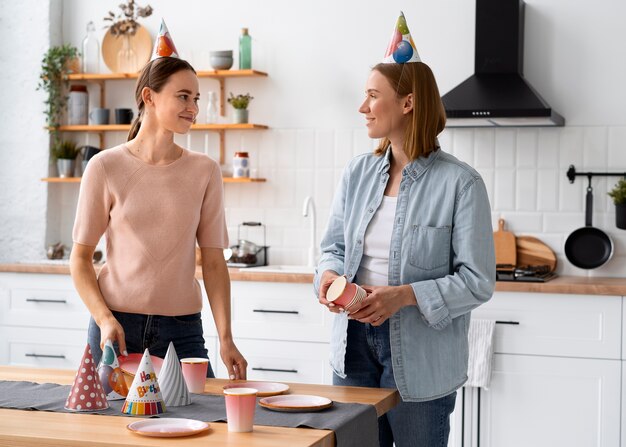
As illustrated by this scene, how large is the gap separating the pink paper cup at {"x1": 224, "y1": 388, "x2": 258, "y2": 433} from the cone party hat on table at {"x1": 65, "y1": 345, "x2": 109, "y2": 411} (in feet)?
1.10

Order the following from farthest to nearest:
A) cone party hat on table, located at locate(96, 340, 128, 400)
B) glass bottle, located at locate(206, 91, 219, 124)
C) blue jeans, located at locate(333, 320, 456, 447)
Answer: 1. glass bottle, located at locate(206, 91, 219, 124)
2. blue jeans, located at locate(333, 320, 456, 447)
3. cone party hat on table, located at locate(96, 340, 128, 400)

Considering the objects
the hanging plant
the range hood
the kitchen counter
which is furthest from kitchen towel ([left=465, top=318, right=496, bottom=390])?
the hanging plant

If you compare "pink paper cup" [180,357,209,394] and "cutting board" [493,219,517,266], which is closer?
"pink paper cup" [180,357,209,394]

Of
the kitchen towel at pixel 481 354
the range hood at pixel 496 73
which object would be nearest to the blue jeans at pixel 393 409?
the kitchen towel at pixel 481 354

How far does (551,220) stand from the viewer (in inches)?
171

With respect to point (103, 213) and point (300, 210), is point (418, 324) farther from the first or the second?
point (300, 210)

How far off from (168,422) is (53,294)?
2.79 meters

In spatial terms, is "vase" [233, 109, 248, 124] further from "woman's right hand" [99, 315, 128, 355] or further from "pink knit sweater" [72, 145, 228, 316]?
"woman's right hand" [99, 315, 128, 355]

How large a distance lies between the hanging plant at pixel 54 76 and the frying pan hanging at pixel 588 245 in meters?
2.73

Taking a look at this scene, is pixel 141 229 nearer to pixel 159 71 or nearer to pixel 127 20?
pixel 159 71

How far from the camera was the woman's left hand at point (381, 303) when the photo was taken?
2.09 meters

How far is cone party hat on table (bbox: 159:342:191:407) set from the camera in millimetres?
1915

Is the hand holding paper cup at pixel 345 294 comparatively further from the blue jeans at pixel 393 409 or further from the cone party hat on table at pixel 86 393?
the cone party hat on table at pixel 86 393

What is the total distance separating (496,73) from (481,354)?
1.34 meters
